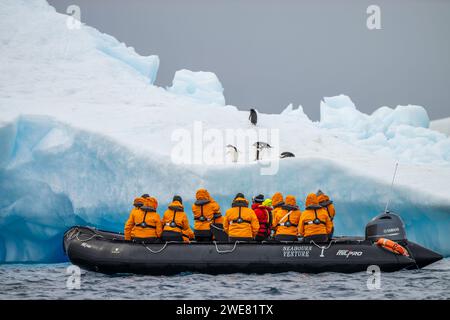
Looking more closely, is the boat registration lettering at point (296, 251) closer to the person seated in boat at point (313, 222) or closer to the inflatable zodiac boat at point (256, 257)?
the inflatable zodiac boat at point (256, 257)

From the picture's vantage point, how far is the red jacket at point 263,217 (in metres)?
11.9

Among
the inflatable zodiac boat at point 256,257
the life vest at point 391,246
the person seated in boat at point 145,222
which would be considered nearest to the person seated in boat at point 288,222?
the inflatable zodiac boat at point 256,257

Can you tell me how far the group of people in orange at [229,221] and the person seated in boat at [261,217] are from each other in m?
0.02

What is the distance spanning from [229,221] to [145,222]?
146 cm

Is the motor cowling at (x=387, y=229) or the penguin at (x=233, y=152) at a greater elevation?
the penguin at (x=233, y=152)

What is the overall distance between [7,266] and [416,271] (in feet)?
27.0

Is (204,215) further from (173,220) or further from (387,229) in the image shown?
(387,229)

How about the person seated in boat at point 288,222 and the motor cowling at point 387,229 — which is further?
the motor cowling at point 387,229

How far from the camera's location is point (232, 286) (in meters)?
10.0

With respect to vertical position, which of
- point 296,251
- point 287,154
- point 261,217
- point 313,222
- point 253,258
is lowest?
point 253,258

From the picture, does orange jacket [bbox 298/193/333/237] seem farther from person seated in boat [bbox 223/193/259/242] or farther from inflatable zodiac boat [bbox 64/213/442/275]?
person seated in boat [bbox 223/193/259/242]

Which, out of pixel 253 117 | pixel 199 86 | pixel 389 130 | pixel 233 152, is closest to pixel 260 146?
pixel 233 152
